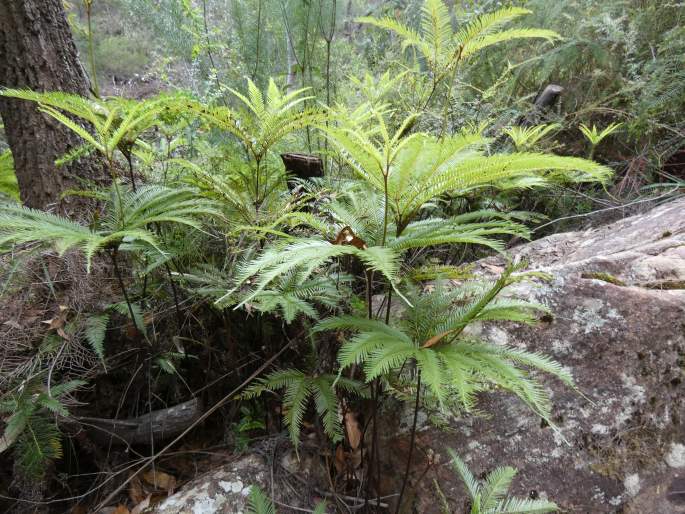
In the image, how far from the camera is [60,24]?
221 cm

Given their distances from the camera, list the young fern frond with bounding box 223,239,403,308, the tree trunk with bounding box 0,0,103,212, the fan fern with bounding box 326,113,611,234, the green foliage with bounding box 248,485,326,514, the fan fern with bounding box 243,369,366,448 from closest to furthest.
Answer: the young fern frond with bounding box 223,239,403,308, the fan fern with bounding box 326,113,611,234, the green foliage with bounding box 248,485,326,514, the fan fern with bounding box 243,369,366,448, the tree trunk with bounding box 0,0,103,212

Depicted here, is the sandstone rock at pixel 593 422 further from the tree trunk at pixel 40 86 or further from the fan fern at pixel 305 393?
the tree trunk at pixel 40 86

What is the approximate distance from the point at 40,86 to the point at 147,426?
6.58 ft

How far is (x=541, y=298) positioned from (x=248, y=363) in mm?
1441

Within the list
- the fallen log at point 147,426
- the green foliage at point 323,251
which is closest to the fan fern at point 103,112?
the green foliage at point 323,251

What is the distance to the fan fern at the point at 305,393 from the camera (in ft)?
4.68

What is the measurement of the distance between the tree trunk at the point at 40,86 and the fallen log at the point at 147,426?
1.20m

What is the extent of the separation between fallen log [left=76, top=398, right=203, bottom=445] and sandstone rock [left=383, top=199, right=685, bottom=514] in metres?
0.96

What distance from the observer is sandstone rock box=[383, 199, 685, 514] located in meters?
1.45

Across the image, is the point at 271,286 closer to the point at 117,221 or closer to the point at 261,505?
the point at 117,221

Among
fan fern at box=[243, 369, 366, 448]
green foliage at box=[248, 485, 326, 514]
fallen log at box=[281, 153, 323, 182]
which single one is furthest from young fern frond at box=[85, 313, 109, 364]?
fallen log at box=[281, 153, 323, 182]

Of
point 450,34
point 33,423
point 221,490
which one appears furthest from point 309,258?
point 450,34

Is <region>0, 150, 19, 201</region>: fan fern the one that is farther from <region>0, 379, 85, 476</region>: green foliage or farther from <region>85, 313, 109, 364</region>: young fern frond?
<region>0, 379, 85, 476</region>: green foliage

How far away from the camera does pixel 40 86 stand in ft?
7.19
